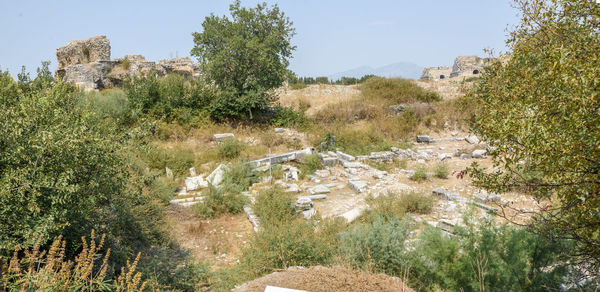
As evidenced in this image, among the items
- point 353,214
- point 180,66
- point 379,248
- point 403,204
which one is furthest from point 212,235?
point 180,66

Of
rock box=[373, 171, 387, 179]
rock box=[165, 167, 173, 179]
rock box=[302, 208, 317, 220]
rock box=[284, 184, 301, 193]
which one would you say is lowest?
rock box=[302, 208, 317, 220]

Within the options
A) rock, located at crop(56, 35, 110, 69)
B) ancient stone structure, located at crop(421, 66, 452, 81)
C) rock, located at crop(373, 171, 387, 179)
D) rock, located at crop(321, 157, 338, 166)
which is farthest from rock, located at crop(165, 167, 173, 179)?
ancient stone structure, located at crop(421, 66, 452, 81)

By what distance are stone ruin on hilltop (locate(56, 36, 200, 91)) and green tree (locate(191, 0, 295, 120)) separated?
943cm

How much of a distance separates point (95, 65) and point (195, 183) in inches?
724

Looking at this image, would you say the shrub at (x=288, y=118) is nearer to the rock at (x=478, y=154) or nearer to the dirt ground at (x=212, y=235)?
the rock at (x=478, y=154)

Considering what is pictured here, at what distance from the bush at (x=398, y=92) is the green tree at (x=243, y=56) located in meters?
6.37

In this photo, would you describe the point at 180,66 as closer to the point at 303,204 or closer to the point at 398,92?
the point at 398,92

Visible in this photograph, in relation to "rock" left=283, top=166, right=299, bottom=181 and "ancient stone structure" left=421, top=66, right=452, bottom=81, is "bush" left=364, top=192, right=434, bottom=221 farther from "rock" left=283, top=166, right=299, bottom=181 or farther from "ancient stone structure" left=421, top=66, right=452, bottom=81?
"ancient stone structure" left=421, top=66, right=452, bottom=81

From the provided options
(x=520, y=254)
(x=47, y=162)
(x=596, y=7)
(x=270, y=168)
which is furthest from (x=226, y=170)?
(x=596, y=7)

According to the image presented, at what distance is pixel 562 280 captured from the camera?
3.69m

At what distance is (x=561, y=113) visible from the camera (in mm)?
2643

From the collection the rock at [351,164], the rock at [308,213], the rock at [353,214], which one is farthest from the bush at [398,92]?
the rock at [308,213]

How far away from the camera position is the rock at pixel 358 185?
8785 millimetres

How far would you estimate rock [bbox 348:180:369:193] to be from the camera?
8.79 m
